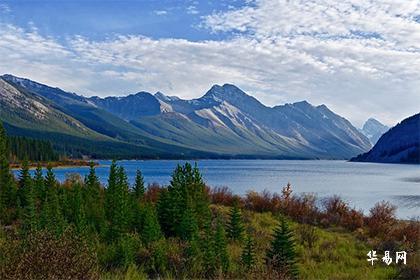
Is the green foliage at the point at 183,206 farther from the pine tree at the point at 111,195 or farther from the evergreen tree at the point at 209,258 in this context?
the evergreen tree at the point at 209,258

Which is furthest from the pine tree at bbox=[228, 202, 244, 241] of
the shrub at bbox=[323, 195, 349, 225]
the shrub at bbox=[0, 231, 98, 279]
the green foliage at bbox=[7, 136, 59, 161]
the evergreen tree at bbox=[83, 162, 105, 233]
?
the green foliage at bbox=[7, 136, 59, 161]

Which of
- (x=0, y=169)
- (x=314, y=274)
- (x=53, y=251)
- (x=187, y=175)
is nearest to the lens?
(x=53, y=251)

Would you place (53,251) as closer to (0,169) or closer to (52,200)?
(52,200)

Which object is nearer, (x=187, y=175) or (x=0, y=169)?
(x=187, y=175)

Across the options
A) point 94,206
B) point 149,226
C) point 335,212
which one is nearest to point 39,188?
point 94,206

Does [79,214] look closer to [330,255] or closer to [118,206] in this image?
[118,206]

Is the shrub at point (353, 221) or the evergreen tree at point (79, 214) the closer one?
the evergreen tree at point (79, 214)

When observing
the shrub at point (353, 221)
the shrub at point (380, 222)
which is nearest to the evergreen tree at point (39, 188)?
the shrub at point (353, 221)

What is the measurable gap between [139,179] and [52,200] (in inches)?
255

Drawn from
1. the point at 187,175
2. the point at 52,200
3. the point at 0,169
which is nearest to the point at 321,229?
the point at 187,175

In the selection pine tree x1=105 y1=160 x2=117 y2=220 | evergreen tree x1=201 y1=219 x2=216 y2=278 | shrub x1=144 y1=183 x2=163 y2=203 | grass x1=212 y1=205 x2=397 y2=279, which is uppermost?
pine tree x1=105 y1=160 x2=117 y2=220

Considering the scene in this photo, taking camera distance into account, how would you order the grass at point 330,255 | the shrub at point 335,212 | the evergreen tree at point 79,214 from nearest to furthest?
the grass at point 330,255 < the evergreen tree at point 79,214 < the shrub at point 335,212

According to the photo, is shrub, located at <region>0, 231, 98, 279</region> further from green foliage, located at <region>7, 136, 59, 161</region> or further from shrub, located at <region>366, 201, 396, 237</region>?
green foliage, located at <region>7, 136, 59, 161</region>

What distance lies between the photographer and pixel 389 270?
14.2m
